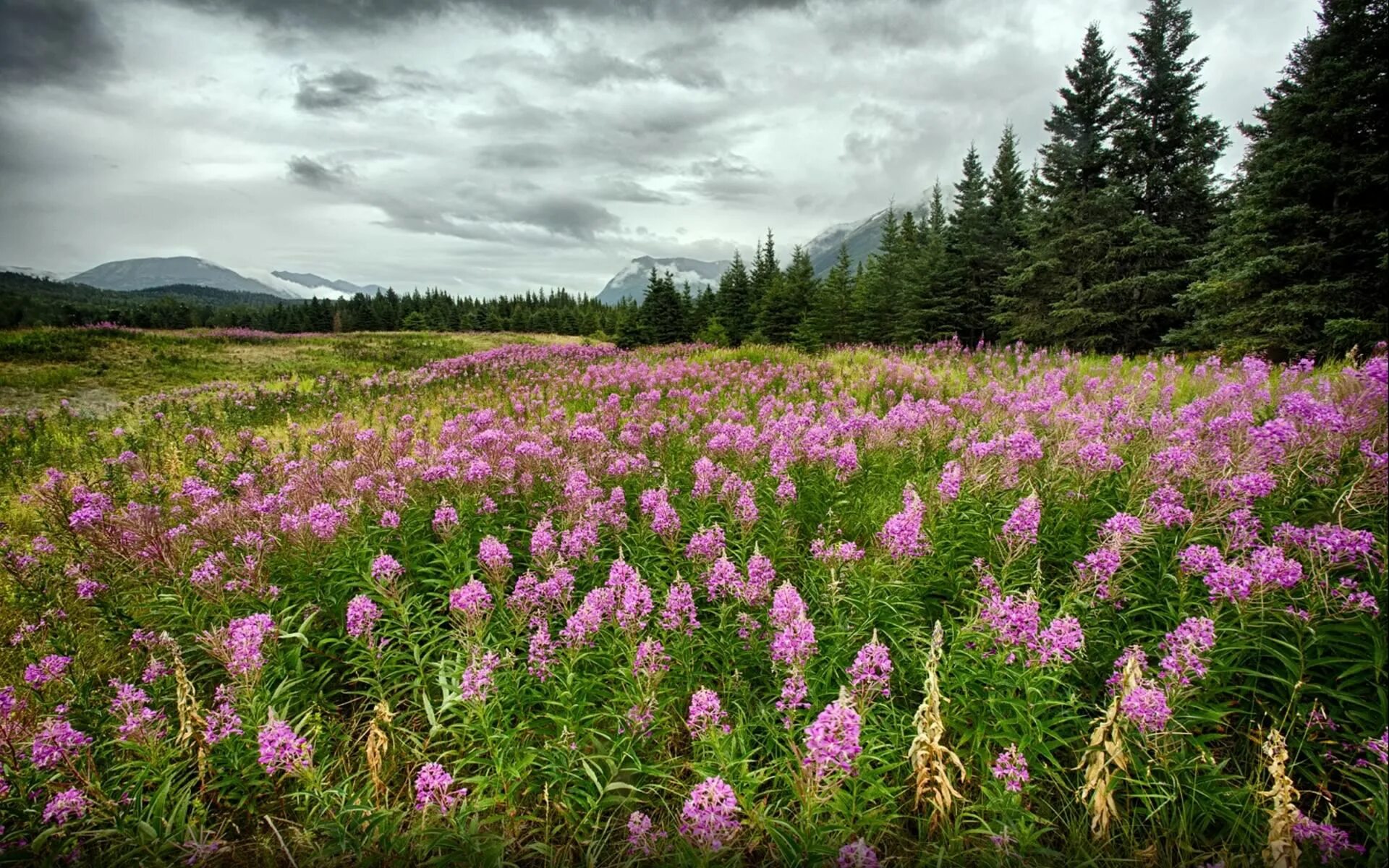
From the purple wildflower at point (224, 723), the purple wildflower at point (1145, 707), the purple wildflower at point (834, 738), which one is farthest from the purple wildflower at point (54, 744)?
the purple wildflower at point (1145, 707)

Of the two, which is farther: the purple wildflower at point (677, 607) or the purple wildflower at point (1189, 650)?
the purple wildflower at point (677, 607)

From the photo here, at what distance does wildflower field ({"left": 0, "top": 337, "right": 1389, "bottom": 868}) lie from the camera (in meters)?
2.38

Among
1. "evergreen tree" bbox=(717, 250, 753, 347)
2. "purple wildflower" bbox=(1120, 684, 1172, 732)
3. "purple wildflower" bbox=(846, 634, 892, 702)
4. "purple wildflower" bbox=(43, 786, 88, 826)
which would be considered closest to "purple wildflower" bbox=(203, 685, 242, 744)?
"purple wildflower" bbox=(43, 786, 88, 826)

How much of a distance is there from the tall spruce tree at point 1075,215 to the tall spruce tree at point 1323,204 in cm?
860

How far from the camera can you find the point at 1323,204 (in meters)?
9.06

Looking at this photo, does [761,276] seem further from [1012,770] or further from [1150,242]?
[1012,770]

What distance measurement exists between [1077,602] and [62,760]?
217 inches

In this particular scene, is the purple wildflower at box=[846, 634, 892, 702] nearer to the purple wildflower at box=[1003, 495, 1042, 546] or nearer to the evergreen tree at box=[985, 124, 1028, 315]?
the purple wildflower at box=[1003, 495, 1042, 546]

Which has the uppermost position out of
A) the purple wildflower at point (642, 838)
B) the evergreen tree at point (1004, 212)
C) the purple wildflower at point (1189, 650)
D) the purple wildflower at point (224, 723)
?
the evergreen tree at point (1004, 212)

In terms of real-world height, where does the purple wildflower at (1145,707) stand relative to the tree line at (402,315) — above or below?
below

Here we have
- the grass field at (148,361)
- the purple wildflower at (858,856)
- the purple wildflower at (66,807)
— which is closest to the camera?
the purple wildflower at (858,856)

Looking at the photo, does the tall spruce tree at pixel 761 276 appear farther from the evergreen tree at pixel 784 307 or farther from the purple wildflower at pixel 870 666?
the purple wildflower at pixel 870 666

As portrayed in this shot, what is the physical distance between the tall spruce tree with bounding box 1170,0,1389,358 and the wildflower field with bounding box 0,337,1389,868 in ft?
19.9

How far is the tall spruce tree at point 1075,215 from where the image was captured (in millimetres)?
18703
